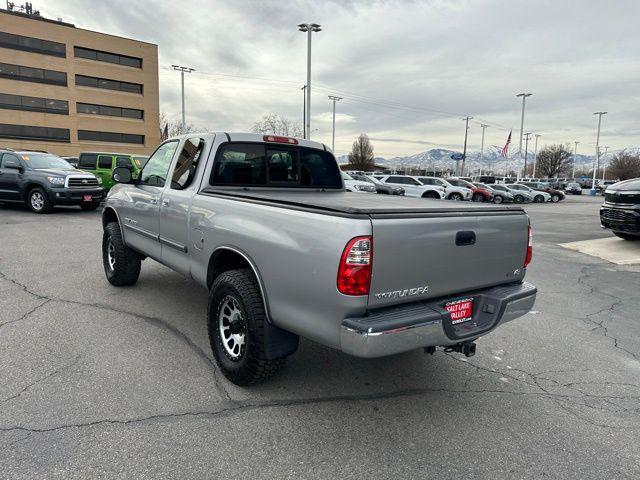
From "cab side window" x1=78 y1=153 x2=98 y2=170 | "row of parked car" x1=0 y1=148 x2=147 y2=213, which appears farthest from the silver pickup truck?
"cab side window" x1=78 y1=153 x2=98 y2=170

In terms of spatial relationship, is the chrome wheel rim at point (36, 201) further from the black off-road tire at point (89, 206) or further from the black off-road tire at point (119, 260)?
the black off-road tire at point (119, 260)

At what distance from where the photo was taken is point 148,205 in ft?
15.7

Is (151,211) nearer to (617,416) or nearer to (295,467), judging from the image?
(295,467)

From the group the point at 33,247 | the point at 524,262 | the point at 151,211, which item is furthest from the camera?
the point at 33,247

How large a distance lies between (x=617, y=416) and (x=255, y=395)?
2.58 metres

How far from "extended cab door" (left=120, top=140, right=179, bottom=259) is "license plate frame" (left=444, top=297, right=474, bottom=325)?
3.07 m

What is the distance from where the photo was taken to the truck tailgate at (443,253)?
2.56 m

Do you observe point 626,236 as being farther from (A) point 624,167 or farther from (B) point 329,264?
(A) point 624,167

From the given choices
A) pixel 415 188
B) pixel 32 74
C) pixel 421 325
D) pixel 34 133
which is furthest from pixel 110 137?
pixel 421 325

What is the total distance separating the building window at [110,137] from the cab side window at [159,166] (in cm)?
5081

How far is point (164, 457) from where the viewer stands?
2.49 metres

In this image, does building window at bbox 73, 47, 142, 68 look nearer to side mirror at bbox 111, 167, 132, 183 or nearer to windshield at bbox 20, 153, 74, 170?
windshield at bbox 20, 153, 74, 170

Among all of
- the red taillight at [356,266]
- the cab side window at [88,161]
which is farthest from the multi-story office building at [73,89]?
the red taillight at [356,266]

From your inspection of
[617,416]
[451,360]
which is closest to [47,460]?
[451,360]
